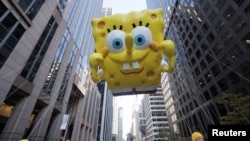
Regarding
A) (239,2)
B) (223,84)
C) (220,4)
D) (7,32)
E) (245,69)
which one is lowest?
(7,32)

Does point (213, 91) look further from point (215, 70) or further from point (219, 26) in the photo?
point (219, 26)

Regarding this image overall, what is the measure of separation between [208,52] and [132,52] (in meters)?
31.4

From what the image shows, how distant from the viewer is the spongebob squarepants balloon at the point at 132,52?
4.94 m

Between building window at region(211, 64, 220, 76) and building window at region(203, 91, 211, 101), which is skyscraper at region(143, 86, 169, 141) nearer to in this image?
building window at region(203, 91, 211, 101)

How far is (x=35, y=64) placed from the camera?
20016 millimetres

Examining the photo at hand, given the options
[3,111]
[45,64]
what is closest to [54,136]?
[3,111]

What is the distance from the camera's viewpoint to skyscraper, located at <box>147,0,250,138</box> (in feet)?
84.5

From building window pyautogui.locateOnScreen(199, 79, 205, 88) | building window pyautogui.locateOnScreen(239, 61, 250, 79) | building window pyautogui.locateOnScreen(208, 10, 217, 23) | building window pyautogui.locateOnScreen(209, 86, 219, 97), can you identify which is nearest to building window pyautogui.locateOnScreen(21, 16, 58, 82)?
building window pyautogui.locateOnScreen(208, 10, 217, 23)

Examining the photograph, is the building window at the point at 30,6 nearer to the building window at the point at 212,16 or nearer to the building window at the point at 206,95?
the building window at the point at 212,16

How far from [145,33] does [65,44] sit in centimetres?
2603

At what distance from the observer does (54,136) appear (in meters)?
26.2

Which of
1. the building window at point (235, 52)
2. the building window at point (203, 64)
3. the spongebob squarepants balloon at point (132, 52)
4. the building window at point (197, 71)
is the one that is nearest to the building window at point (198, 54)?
the building window at point (203, 64)

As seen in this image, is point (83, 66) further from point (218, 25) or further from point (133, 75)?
point (133, 75)

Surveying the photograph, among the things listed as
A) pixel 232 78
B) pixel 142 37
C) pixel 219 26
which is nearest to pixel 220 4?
pixel 219 26
